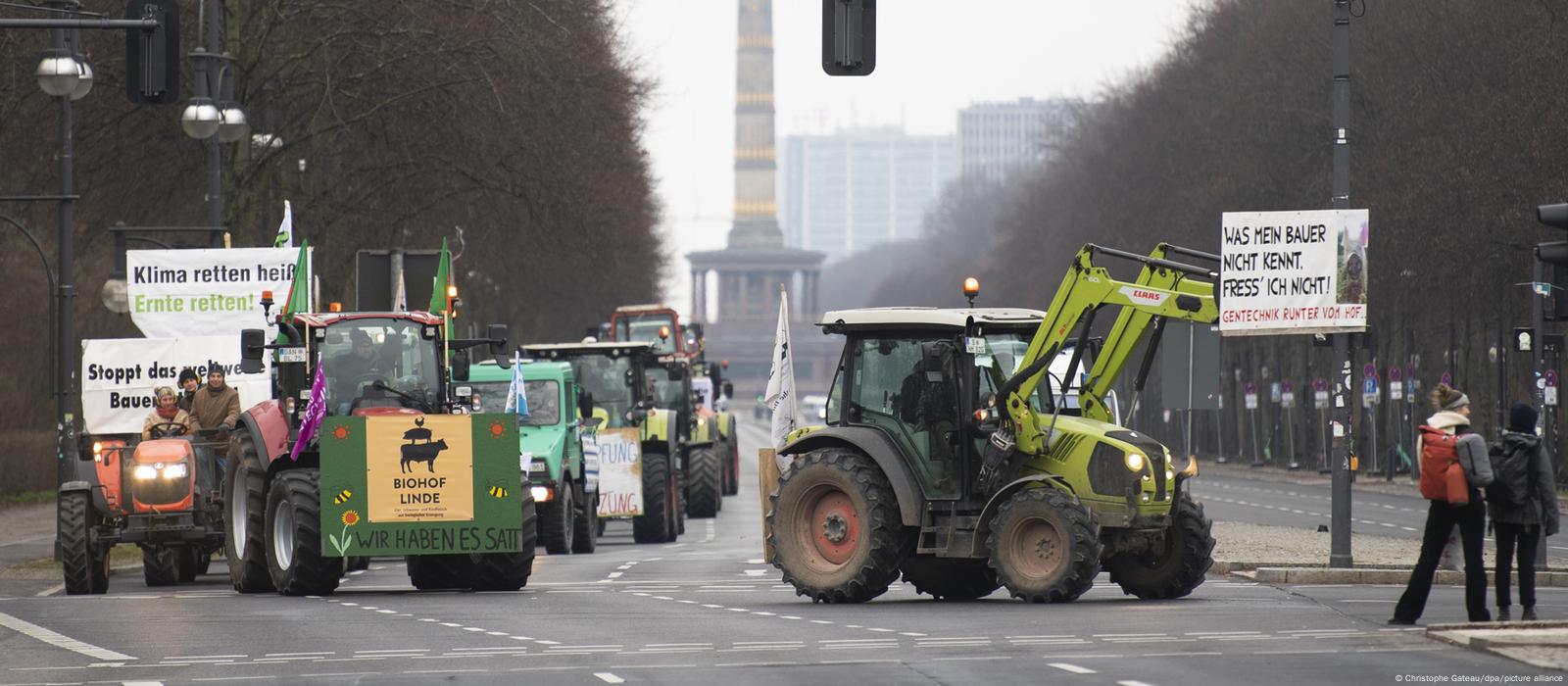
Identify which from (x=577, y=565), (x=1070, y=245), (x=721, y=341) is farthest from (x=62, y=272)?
(x=721, y=341)

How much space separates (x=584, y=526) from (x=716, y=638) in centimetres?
1439

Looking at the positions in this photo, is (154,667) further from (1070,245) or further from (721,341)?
(721,341)

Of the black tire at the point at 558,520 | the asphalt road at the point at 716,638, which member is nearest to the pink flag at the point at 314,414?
A: the asphalt road at the point at 716,638

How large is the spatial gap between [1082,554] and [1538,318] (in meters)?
9.78

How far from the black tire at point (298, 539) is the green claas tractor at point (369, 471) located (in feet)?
0.04

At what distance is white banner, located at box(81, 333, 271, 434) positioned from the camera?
27.7 meters

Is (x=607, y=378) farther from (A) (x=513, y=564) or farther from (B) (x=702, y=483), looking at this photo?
(A) (x=513, y=564)

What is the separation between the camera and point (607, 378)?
37.0m

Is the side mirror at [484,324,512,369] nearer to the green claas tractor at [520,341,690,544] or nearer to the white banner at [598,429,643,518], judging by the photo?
the white banner at [598,429,643,518]

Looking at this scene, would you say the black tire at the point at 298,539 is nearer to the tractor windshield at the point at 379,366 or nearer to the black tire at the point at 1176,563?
the tractor windshield at the point at 379,366

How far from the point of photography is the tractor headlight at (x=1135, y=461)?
19.1 m

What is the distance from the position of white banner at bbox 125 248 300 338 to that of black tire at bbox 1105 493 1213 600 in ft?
43.1

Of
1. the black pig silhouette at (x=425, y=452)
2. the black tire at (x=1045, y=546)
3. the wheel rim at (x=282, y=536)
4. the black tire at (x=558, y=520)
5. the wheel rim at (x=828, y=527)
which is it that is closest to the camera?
the black tire at (x=1045, y=546)

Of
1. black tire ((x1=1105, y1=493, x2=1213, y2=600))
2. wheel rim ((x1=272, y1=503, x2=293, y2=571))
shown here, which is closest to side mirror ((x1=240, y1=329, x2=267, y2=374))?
wheel rim ((x1=272, y1=503, x2=293, y2=571))
